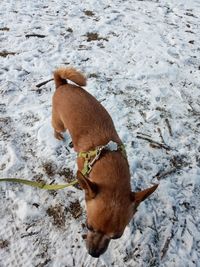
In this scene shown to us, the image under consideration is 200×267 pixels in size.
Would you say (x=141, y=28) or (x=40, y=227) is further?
(x=141, y=28)

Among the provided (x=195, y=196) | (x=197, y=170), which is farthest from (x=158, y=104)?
(x=195, y=196)

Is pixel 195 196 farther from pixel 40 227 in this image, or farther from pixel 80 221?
pixel 40 227

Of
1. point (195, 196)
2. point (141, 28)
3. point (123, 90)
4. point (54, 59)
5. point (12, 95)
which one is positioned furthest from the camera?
point (141, 28)

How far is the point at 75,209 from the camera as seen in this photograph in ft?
11.0

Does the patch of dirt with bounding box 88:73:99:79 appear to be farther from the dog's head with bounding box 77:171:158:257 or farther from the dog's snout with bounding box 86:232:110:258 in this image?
the dog's snout with bounding box 86:232:110:258

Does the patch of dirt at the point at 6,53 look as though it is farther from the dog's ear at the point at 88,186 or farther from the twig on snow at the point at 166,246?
the twig on snow at the point at 166,246

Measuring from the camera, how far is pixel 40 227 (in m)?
3.17

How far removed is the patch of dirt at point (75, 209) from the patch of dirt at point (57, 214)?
0.26 feet

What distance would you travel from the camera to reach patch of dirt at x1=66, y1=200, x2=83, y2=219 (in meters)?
3.31

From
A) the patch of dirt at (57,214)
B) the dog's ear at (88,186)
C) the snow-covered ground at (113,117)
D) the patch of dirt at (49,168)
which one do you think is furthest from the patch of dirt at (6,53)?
the dog's ear at (88,186)

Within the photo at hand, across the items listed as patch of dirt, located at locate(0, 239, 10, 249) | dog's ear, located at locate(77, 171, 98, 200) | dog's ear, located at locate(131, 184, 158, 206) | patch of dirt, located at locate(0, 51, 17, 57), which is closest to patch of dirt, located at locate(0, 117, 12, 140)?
patch of dirt, located at locate(0, 239, 10, 249)

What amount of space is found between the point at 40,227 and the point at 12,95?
2.08 m

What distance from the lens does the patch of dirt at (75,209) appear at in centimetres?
331

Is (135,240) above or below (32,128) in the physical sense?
below
